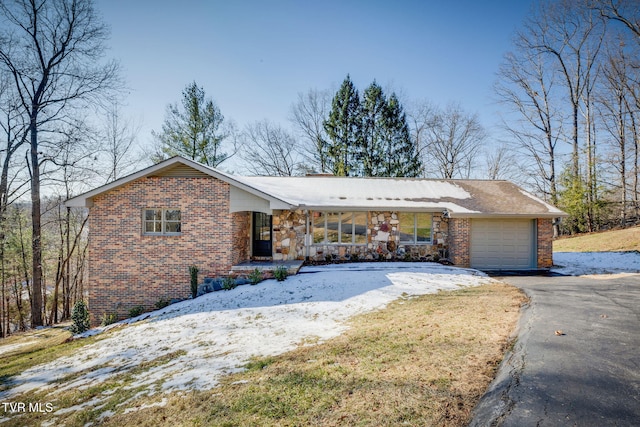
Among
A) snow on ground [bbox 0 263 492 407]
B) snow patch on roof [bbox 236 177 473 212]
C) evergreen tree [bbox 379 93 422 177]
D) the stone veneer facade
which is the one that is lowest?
snow on ground [bbox 0 263 492 407]

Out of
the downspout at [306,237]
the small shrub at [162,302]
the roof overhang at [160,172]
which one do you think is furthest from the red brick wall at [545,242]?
the small shrub at [162,302]

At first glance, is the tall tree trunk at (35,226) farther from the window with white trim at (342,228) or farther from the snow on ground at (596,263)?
the snow on ground at (596,263)

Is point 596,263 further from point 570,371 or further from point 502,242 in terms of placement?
point 570,371

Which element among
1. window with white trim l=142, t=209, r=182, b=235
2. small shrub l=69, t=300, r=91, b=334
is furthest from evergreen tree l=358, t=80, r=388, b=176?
small shrub l=69, t=300, r=91, b=334

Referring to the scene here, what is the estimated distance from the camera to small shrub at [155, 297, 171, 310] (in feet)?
34.0

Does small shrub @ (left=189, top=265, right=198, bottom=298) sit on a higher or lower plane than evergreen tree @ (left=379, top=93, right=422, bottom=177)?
lower

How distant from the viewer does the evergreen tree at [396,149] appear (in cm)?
2725

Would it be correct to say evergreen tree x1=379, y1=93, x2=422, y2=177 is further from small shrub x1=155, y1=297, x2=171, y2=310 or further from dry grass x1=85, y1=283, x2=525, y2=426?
dry grass x1=85, y1=283, x2=525, y2=426

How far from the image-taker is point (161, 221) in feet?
36.3

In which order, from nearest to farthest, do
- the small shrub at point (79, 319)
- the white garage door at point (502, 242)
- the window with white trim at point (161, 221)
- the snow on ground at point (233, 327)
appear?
the snow on ground at point (233, 327) < the small shrub at point (79, 319) < the window with white trim at point (161, 221) < the white garage door at point (502, 242)

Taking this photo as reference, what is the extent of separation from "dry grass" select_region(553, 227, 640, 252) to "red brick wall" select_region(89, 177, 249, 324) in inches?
787

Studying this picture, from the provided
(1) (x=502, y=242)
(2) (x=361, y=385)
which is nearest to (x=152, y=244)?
(2) (x=361, y=385)

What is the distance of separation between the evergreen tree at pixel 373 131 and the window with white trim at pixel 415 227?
45.9 feet

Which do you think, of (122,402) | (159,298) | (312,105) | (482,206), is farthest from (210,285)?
(312,105)
